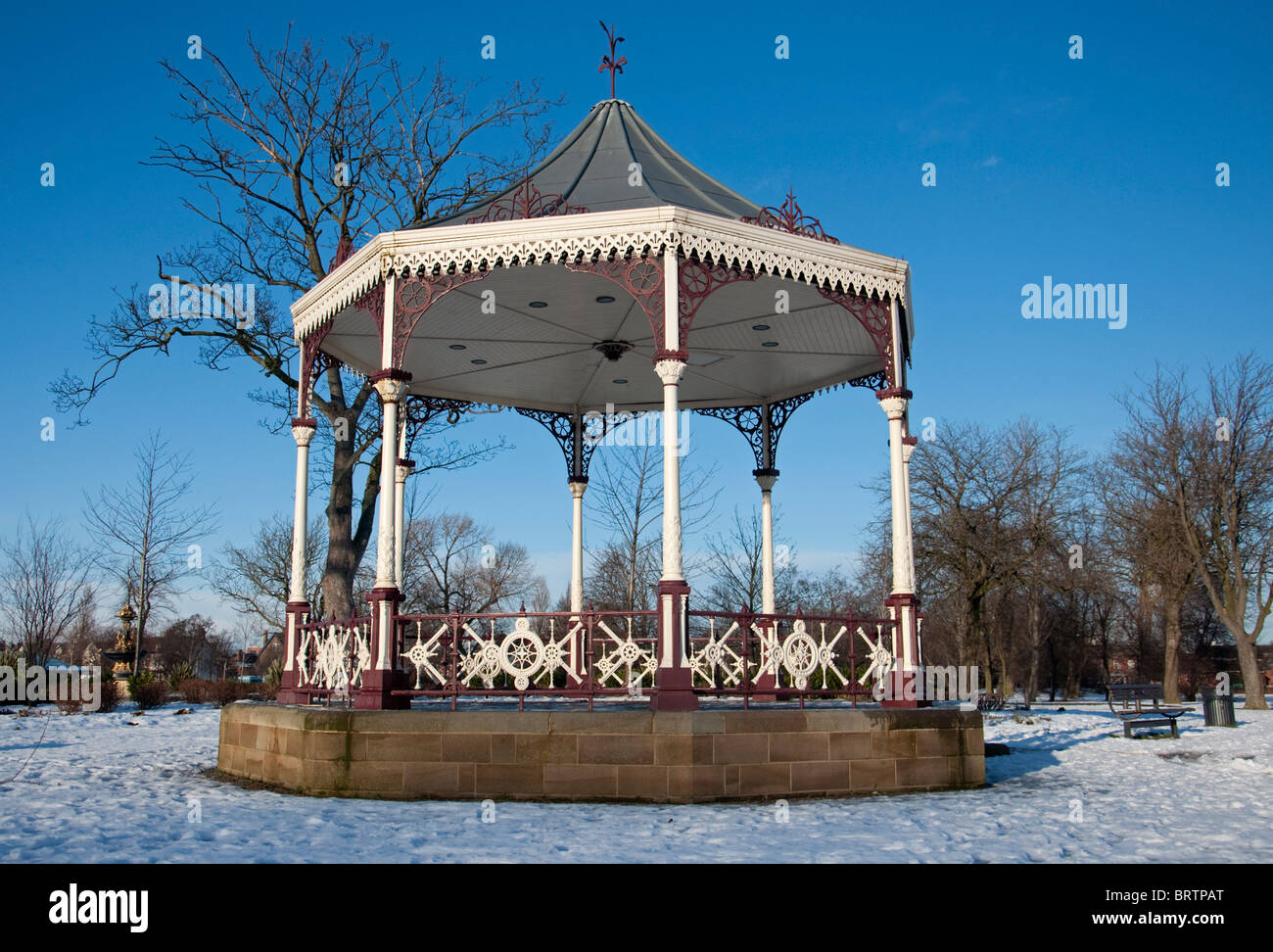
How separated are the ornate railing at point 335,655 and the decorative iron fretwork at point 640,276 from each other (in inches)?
164

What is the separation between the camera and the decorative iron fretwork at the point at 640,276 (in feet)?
31.2

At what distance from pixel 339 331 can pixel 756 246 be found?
19.2 feet

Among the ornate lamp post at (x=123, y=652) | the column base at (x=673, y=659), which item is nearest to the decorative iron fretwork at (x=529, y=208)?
the column base at (x=673, y=659)

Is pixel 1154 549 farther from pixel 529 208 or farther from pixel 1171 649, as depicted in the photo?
pixel 529 208

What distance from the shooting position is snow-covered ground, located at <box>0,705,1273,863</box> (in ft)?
20.5

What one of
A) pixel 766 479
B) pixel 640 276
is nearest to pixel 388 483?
pixel 640 276

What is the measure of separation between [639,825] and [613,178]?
765cm

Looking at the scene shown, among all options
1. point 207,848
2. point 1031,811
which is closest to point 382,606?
point 207,848

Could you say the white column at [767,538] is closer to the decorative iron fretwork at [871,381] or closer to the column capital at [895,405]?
the decorative iron fretwork at [871,381]

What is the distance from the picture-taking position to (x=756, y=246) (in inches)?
394

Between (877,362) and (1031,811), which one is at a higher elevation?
(877,362)
